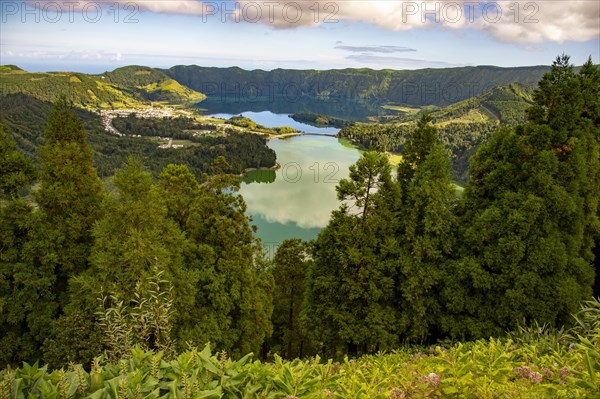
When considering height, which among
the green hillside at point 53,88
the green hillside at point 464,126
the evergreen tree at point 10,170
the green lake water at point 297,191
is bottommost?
the green lake water at point 297,191

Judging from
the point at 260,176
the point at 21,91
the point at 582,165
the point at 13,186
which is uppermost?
the point at 21,91

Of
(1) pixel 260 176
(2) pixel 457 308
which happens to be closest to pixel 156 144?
(1) pixel 260 176

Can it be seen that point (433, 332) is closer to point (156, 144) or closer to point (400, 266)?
point (400, 266)

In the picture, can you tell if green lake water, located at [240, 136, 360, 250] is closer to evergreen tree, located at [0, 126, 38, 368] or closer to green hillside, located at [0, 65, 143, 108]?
evergreen tree, located at [0, 126, 38, 368]

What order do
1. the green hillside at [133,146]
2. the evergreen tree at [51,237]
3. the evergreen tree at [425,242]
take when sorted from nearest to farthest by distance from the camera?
the evergreen tree at [51,237]
the evergreen tree at [425,242]
the green hillside at [133,146]

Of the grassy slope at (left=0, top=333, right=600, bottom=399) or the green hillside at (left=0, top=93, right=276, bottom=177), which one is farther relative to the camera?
the green hillside at (left=0, top=93, right=276, bottom=177)

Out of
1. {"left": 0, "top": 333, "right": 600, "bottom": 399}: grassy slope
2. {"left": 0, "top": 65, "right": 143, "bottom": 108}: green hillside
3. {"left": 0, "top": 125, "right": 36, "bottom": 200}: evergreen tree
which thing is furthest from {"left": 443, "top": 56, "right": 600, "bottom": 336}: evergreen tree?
{"left": 0, "top": 65, "right": 143, "bottom": 108}: green hillside

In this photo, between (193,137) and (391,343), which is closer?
(391,343)

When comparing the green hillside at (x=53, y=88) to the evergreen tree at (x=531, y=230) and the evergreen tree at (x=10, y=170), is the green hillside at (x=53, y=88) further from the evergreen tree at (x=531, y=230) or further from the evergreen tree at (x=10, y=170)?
the evergreen tree at (x=531, y=230)

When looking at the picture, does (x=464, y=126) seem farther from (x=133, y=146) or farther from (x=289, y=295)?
(x=289, y=295)

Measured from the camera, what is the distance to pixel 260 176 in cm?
7869

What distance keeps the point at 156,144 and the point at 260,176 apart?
6205cm

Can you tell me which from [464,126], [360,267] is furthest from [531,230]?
[464,126]

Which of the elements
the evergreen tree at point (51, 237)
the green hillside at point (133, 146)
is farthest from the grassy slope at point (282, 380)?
the green hillside at point (133, 146)
